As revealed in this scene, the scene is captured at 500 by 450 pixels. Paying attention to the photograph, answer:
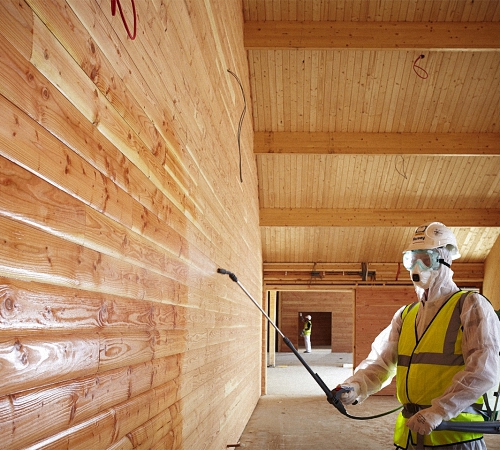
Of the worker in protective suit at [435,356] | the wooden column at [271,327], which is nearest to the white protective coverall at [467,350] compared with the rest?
the worker in protective suit at [435,356]

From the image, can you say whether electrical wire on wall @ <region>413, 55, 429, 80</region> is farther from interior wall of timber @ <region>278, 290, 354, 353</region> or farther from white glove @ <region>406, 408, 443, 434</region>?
interior wall of timber @ <region>278, 290, 354, 353</region>

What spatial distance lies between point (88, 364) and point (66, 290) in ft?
0.92

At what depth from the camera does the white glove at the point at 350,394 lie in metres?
3.03

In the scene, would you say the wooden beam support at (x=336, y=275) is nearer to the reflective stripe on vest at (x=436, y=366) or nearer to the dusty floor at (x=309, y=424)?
the dusty floor at (x=309, y=424)

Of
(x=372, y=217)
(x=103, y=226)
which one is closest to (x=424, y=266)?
(x=103, y=226)

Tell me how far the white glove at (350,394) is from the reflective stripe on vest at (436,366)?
23 cm

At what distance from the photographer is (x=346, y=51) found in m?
7.46

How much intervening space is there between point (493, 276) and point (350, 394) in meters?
8.30

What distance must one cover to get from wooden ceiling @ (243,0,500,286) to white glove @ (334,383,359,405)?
15.9 ft

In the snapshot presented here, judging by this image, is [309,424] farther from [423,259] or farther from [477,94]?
[423,259]

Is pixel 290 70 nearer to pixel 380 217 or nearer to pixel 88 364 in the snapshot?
pixel 380 217

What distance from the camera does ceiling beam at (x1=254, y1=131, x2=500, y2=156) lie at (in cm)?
816

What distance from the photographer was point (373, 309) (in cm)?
1150

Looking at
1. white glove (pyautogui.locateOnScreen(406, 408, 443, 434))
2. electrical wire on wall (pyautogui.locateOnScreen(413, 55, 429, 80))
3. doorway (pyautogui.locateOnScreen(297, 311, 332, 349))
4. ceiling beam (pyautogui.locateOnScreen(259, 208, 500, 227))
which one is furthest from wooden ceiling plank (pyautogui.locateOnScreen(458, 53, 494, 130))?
doorway (pyautogui.locateOnScreen(297, 311, 332, 349))
